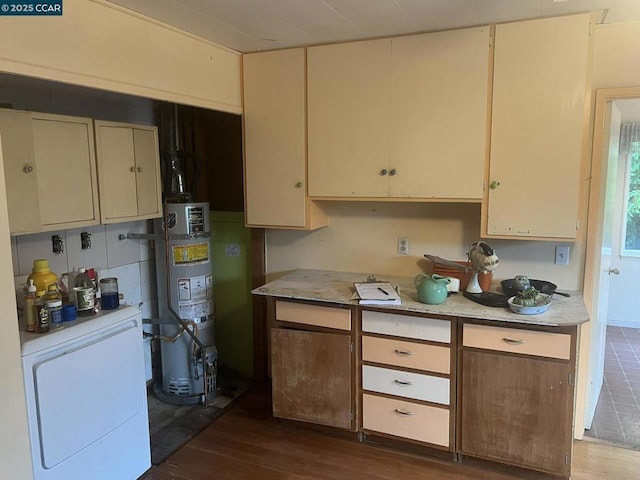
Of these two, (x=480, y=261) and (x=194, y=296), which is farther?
(x=194, y=296)

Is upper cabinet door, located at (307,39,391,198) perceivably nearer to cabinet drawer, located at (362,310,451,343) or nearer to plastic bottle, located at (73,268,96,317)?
cabinet drawer, located at (362,310,451,343)

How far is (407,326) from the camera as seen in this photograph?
2602 mm

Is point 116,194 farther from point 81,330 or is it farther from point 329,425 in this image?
point 329,425

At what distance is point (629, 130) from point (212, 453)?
4498 millimetres

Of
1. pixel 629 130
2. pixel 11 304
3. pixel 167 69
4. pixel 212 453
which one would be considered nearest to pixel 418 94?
pixel 167 69

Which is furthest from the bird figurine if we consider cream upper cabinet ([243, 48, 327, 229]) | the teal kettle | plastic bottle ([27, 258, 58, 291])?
plastic bottle ([27, 258, 58, 291])

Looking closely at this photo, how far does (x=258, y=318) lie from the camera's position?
358 centimetres

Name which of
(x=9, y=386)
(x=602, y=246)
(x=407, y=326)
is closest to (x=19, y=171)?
(x=9, y=386)

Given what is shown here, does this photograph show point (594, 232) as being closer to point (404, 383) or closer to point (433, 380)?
point (433, 380)

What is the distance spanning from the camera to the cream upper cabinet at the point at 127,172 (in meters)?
2.65

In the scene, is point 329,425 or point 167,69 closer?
point 167,69

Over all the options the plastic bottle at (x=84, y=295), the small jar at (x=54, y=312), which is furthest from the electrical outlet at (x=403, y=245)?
the small jar at (x=54, y=312)

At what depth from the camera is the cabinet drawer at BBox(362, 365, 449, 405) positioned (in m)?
2.56

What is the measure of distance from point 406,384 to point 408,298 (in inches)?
18.4
